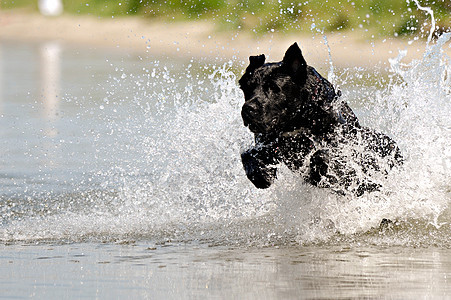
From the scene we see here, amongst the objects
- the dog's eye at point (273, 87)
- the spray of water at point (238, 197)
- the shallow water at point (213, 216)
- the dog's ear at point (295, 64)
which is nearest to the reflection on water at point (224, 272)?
the shallow water at point (213, 216)

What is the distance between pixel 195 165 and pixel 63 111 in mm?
5651

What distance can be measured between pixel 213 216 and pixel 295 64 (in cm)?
162

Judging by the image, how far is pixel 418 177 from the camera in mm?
7617

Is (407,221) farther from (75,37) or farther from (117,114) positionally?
(75,37)

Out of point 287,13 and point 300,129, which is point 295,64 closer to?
point 300,129

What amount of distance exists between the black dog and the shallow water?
7.8 inches

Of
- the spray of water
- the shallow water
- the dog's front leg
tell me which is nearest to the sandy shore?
the shallow water

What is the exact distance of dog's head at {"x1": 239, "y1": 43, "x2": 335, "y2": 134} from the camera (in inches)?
261

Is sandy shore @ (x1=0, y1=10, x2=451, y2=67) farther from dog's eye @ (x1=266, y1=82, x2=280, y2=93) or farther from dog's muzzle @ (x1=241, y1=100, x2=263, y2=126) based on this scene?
dog's muzzle @ (x1=241, y1=100, x2=263, y2=126)

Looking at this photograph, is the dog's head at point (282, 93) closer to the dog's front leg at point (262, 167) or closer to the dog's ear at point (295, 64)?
the dog's ear at point (295, 64)

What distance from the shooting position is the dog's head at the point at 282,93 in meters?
6.64

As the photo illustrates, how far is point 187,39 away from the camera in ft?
87.1

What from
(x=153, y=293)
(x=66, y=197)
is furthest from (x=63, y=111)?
(x=153, y=293)

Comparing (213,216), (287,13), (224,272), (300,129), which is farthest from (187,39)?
(224,272)
